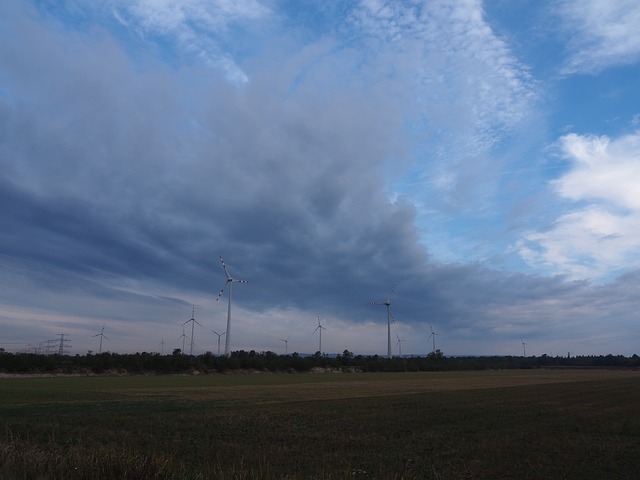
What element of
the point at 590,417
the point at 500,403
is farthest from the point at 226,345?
the point at 590,417

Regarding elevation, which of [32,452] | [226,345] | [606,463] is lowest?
[606,463]

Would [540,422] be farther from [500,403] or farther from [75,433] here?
[75,433]

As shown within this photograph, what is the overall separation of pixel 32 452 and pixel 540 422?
24.7 metres

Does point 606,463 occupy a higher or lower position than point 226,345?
lower

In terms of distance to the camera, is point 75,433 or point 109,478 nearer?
point 109,478

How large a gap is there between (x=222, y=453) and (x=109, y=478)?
9948 mm

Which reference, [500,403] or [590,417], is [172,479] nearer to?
[590,417]

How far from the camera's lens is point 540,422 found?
28625mm

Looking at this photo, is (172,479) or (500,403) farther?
(500,403)

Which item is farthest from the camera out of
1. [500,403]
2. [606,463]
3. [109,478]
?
[500,403]

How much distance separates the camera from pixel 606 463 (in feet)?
58.4

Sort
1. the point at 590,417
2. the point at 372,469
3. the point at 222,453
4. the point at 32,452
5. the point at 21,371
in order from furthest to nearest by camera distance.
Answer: the point at 21,371
the point at 590,417
the point at 222,453
the point at 372,469
the point at 32,452

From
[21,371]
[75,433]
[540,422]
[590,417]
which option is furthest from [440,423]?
[21,371]

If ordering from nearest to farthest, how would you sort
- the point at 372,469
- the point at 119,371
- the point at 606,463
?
1. the point at 372,469
2. the point at 606,463
3. the point at 119,371
